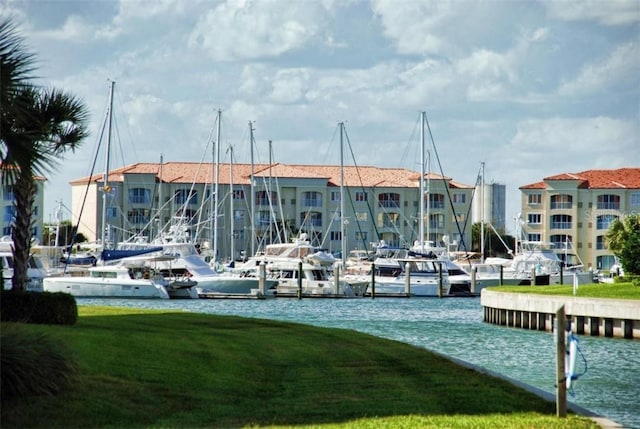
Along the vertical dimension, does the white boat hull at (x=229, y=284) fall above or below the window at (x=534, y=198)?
below

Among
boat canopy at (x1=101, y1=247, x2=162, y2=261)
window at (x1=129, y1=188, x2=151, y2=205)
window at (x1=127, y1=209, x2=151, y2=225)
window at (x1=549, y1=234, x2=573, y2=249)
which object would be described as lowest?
boat canopy at (x1=101, y1=247, x2=162, y2=261)

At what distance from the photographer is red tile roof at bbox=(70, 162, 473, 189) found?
140 metres

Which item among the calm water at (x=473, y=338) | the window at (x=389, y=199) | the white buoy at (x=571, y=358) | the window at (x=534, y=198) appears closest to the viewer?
the white buoy at (x=571, y=358)

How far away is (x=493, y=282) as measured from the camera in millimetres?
99562

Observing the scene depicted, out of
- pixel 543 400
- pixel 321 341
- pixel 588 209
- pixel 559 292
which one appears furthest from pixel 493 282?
pixel 543 400

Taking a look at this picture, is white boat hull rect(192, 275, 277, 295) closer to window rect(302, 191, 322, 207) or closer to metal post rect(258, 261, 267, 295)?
metal post rect(258, 261, 267, 295)

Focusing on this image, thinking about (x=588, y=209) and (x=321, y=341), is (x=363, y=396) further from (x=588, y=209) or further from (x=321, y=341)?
(x=588, y=209)

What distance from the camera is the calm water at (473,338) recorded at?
105 feet

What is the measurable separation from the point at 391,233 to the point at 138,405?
126485 millimetres

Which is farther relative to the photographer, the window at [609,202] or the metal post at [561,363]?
the window at [609,202]

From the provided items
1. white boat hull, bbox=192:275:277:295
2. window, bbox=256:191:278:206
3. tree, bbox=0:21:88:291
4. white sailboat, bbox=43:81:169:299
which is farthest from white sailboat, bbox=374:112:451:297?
tree, bbox=0:21:88:291

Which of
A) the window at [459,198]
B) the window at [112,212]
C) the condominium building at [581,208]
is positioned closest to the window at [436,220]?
the window at [459,198]

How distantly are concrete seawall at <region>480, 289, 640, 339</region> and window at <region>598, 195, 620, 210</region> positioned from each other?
88.6 meters

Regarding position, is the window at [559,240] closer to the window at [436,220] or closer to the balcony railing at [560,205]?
the balcony railing at [560,205]
